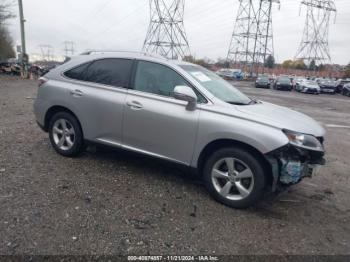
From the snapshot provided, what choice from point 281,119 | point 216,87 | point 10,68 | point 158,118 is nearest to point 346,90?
point 216,87

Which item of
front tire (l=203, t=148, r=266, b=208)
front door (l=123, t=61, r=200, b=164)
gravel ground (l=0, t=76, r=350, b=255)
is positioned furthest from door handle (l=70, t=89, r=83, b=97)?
front tire (l=203, t=148, r=266, b=208)

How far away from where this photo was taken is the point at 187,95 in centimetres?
397

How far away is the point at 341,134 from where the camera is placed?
9578 millimetres

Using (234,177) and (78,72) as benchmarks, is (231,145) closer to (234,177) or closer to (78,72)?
(234,177)

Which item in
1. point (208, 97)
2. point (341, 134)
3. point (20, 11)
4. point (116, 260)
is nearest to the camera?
point (116, 260)

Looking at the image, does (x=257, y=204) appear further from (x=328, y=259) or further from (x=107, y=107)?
(x=107, y=107)

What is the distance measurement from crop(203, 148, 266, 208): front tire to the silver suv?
0.04 feet

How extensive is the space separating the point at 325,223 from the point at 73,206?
9.45ft

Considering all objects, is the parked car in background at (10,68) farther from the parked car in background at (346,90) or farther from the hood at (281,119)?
the hood at (281,119)

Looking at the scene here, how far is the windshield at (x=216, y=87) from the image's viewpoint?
435cm

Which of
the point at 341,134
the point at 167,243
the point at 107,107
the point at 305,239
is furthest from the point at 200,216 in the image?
the point at 341,134

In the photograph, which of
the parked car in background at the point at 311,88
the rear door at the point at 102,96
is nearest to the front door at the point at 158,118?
the rear door at the point at 102,96

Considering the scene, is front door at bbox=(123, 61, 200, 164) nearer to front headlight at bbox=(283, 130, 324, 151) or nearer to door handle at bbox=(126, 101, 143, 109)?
door handle at bbox=(126, 101, 143, 109)

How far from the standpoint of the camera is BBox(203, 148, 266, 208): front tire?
3.80 meters
